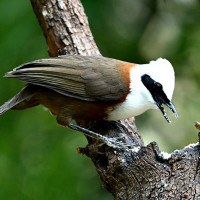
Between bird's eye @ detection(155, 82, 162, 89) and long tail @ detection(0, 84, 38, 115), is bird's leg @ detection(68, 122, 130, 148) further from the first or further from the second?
bird's eye @ detection(155, 82, 162, 89)

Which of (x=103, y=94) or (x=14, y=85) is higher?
(x=14, y=85)

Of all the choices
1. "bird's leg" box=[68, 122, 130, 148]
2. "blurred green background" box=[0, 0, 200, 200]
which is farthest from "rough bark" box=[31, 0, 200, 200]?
"blurred green background" box=[0, 0, 200, 200]

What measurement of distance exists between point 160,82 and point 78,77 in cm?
81

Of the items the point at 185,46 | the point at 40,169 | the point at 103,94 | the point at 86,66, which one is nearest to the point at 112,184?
the point at 103,94

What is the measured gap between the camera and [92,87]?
4.07m

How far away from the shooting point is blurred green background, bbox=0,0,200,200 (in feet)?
17.4

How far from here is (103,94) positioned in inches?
159

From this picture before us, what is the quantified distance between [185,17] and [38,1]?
7.08 ft

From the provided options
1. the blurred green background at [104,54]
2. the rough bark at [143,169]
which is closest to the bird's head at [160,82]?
the rough bark at [143,169]

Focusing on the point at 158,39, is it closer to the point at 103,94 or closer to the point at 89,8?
the point at 89,8

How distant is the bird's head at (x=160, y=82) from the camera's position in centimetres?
385

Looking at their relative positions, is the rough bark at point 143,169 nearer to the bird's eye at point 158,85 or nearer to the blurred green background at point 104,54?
the bird's eye at point 158,85

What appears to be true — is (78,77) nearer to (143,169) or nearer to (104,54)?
(143,169)

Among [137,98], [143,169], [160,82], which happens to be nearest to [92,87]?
[137,98]
